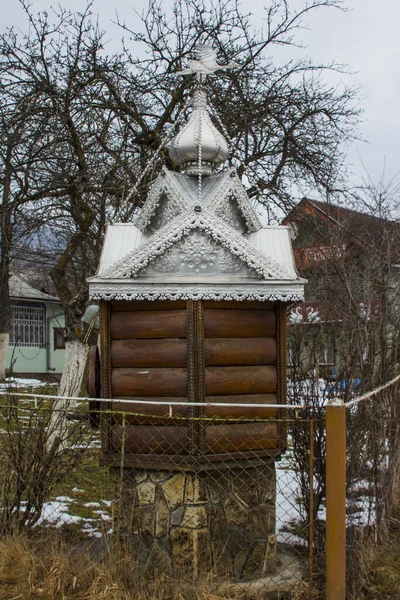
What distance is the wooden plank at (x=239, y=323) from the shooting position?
409cm

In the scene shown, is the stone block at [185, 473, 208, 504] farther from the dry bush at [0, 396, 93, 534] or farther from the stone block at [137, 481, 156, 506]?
the dry bush at [0, 396, 93, 534]

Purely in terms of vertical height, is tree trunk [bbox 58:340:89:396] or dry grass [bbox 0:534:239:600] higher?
tree trunk [bbox 58:340:89:396]

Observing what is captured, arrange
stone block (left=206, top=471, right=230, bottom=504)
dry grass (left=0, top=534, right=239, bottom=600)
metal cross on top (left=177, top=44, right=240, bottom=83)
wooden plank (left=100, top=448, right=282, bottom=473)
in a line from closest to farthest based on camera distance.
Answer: dry grass (left=0, top=534, right=239, bottom=600) < wooden plank (left=100, top=448, right=282, bottom=473) < stone block (left=206, top=471, right=230, bottom=504) < metal cross on top (left=177, top=44, right=240, bottom=83)

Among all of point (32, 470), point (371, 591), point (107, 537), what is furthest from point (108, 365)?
point (371, 591)

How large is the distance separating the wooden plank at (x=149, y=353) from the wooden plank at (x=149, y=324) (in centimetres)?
4

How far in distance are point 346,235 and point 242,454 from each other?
595 centimetres

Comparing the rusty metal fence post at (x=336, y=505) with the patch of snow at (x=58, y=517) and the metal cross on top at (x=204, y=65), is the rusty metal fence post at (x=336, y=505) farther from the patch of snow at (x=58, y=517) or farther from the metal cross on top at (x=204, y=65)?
the patch of snow at (x=58, y=517)

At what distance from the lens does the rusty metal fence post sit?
3.12 metres

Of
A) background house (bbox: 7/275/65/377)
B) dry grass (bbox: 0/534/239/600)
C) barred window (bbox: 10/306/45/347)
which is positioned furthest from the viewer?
barred window (bbox: 10/306/45/347)

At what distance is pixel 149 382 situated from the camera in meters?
4.11

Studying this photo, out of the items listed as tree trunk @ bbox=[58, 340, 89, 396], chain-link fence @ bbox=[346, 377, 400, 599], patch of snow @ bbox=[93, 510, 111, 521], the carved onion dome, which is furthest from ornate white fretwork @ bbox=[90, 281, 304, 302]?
tree trunk @ bbox=[58, 340, 89, 396]

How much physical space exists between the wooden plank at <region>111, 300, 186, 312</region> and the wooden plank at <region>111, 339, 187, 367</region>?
0.23 meters

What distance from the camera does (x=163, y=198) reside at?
Result: 15.4ft

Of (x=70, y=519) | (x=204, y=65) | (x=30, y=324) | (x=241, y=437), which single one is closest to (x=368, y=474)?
(x=241, y=437)
